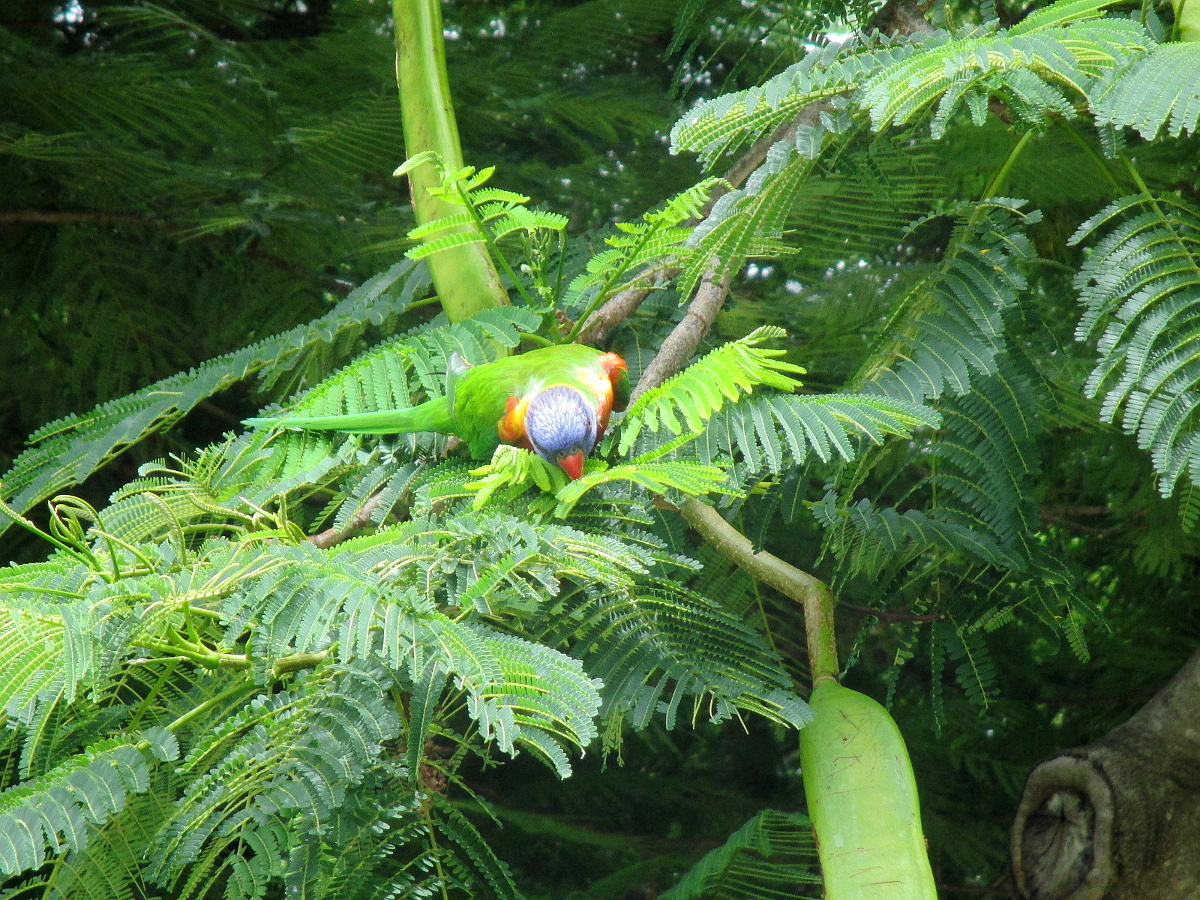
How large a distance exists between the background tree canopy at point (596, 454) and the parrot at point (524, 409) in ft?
0.21

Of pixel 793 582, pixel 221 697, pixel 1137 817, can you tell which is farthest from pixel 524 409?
pixel 1137 817

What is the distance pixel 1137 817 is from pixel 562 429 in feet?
6.26

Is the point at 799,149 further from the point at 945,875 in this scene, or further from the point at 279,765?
the point at 945,875

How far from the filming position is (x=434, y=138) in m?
2.56

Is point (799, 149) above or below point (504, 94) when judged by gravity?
below

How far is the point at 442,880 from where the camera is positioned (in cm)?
216

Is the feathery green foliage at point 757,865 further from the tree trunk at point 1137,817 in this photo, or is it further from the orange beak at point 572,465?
the orange beak at point 572,465

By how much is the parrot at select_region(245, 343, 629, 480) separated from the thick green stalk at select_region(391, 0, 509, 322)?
0.20 meters

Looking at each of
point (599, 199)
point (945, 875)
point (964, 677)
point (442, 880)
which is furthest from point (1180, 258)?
point (945, 875)

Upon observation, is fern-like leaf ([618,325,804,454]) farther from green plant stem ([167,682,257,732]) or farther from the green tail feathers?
green plant stem ([167,682,257,732])

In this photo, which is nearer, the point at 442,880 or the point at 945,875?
the point at 442,880

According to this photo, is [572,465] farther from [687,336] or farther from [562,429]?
[687,336]

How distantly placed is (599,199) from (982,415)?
6.94 ft

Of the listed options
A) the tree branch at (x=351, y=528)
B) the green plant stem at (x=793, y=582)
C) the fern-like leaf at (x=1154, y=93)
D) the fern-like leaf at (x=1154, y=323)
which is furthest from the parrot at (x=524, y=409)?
the fern-like leaf at (x=1154, y=93)
